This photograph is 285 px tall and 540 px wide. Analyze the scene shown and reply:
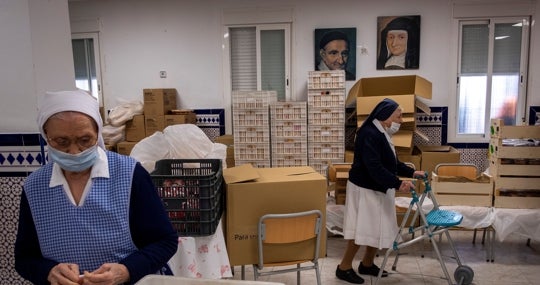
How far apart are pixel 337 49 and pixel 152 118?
267 centimetres

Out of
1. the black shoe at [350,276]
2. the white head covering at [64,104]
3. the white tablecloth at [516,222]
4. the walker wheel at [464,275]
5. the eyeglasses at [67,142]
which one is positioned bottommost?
the black shoe at [350,276]

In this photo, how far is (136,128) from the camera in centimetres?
521

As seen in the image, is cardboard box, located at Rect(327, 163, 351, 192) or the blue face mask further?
cardboard box, located at Rect(327, 163, 351, 192)

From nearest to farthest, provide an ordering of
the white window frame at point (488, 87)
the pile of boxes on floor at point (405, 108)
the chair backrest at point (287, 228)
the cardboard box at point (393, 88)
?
the chair backrest at point (287, 228) < the pile of boxes on floor at point (405, 108) < the cardboard box at point (393, 88) < the white window frame at point (488, 87)

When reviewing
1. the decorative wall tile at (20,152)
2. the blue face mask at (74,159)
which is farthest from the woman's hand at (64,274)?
the decorative wall tile at (20,152)

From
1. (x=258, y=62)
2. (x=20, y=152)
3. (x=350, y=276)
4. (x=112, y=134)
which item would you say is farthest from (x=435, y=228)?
(x=112, y=134)

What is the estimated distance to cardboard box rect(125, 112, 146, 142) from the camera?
5211mm

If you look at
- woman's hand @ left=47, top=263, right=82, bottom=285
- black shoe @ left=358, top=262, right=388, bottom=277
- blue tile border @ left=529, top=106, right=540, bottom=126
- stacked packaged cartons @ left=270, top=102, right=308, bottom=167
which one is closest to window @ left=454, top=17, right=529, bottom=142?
blue tile border @ left=529, top=106, right=540, bottom=126

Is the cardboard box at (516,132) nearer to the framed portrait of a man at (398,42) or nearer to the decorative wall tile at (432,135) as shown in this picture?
the decorative wall tile at (432,135)

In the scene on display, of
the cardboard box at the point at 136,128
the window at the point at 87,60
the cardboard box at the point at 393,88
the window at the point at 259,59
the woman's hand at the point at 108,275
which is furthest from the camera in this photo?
the window at the point at 87,60

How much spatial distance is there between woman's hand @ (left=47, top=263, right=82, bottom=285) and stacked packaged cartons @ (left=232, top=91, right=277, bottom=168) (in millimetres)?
3594

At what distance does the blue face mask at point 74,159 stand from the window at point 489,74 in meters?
4.97

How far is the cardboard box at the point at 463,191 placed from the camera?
3453mm

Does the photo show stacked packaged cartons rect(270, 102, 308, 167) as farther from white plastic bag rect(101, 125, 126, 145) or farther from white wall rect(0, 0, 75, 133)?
white wall rect(0, 0, 75, 133)
